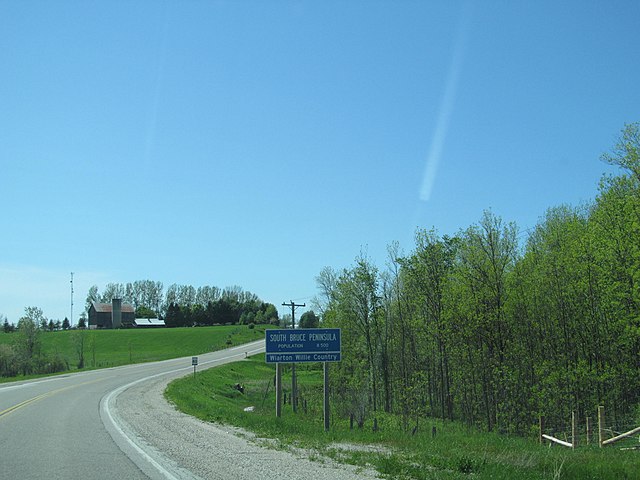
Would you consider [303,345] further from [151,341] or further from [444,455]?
[151,341]

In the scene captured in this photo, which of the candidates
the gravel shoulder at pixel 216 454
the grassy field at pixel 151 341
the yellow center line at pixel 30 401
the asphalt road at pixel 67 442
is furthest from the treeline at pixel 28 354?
the gravel shoulder at pixel 216 454

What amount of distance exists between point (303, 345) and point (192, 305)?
16047cm

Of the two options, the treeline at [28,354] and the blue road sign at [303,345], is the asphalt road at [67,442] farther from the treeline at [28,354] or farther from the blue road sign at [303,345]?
the treeline at [28,354]

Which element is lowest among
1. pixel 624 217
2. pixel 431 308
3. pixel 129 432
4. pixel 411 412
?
pixel 411 412

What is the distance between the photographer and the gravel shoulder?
1037 centimetres

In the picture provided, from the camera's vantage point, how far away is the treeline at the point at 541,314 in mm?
26859

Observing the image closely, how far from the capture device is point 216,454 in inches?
502

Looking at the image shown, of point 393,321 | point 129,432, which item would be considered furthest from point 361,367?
point 129,432

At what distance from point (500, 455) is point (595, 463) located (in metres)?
1.85

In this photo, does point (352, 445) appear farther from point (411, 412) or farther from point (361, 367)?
point (361, 367)

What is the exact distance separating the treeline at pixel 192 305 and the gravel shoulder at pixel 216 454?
435 ft

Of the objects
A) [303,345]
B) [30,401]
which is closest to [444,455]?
[303,345]

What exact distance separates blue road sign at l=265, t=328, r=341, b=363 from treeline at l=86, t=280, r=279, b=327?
131 meters

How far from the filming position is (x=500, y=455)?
12234 millimetres
